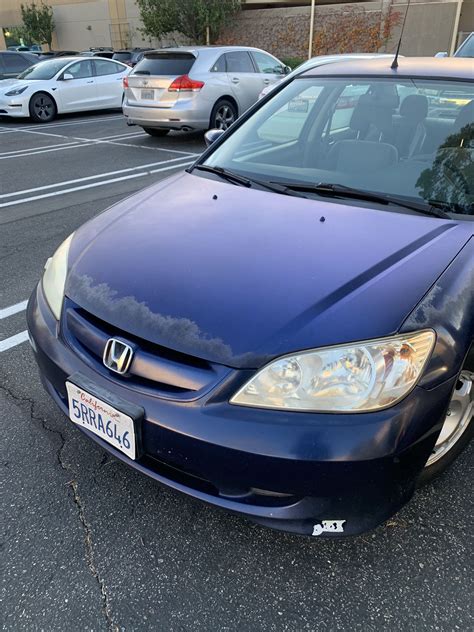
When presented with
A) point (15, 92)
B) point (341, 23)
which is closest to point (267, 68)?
point (15, 92)

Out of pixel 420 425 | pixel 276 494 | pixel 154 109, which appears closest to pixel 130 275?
pixel 276 494

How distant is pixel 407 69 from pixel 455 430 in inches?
79.7

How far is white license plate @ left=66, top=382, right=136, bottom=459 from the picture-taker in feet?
5.39

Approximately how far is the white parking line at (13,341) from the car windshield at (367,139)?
1610 mm

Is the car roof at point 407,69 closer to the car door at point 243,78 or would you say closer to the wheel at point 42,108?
the car door at point 243,78

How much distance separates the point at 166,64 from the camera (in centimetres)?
895

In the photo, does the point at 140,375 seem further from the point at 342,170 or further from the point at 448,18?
the point at 448,18

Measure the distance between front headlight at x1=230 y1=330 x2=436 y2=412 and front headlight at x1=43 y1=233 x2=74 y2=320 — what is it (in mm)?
938

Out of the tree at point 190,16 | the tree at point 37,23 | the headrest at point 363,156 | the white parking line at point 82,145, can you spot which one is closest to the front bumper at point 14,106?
the white parking line at point 82,145

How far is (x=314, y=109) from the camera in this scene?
3.14m

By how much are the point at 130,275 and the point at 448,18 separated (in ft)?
91.5

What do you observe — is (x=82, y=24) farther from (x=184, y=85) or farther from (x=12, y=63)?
(x=184, y=85)

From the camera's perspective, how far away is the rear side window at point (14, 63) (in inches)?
541

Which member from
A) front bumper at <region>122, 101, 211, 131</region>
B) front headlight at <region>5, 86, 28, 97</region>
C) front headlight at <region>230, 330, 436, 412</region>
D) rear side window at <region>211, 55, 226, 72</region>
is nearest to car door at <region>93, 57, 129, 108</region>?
front headlight at <region>5, 86, 28, 97</region>
